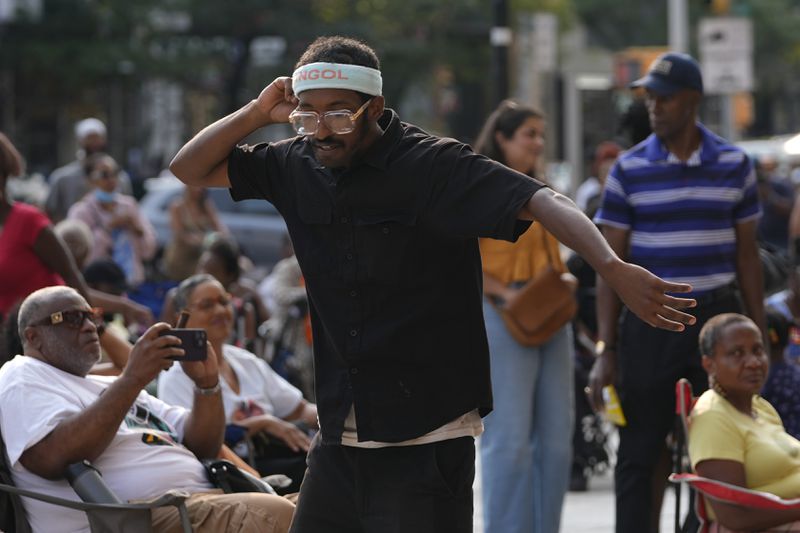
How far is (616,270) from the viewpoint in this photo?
12.4 feet

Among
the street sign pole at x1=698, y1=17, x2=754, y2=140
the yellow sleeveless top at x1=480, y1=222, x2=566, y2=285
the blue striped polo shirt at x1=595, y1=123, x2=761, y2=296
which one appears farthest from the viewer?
the street sign pole at x1=698, y1=17, x2=754, y2=140

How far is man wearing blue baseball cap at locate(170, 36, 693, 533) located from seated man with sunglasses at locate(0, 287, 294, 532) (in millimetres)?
1113

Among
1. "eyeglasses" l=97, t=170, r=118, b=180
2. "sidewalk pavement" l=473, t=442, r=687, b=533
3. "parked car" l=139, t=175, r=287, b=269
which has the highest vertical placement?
"eyeglasses" l=97, t=170, r=118, b=180

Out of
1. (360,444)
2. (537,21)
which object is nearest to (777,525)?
(360,444)

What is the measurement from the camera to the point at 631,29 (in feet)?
163

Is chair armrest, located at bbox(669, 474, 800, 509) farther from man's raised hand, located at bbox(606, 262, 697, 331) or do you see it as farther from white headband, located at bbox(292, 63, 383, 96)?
white headband, located at bbox(292, 63, 383, 96)

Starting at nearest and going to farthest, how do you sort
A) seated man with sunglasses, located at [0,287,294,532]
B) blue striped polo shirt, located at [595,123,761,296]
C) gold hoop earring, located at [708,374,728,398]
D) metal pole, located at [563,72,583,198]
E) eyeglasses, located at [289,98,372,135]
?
eyeglasses, located at [289,98,372,135]
seated man with sunglasses, located at [0,287,294,532]
gold hoop earring, located at [708,374,728,398]
blue striped polo shirt, located at [595,123,761,296]
metal pole, located at [563,72,583,198]

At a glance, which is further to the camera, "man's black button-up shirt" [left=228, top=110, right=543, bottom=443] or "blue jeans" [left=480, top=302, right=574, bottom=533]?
"blue jeans" [left=480, top=302, right=574, bottom=533]

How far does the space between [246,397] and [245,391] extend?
6 cm

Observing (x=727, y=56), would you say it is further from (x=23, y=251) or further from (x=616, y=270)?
(x=616, y=270)

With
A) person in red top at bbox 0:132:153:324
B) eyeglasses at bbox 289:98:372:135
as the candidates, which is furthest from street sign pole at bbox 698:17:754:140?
eyeglasses at bbox 289:98:372:135

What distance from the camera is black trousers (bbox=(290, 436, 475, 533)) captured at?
4160 mm

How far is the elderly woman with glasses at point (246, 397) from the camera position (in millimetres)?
6758

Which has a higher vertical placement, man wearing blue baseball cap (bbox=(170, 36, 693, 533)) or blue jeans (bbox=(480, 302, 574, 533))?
man wearing blue baseball cap (bbox=(170, 36, 693, 533))
